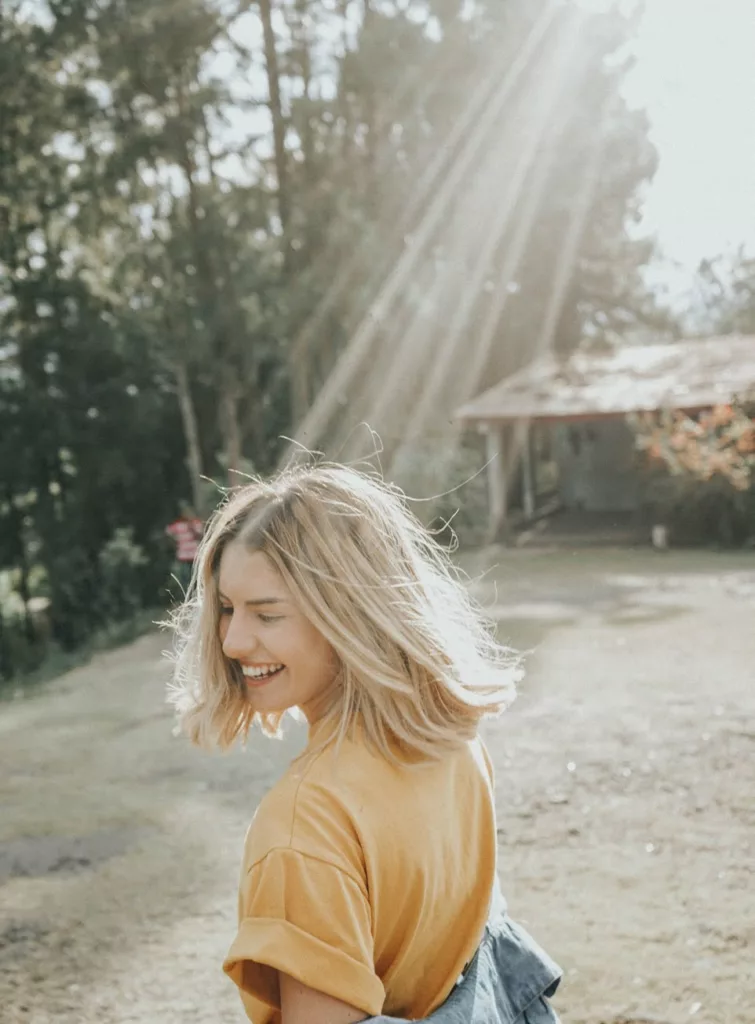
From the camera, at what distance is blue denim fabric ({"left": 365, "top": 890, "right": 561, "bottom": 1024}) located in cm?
158

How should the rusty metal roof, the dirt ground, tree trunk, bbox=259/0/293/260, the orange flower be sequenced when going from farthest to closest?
the rusty metal roof
tree trunk, bbox=259/0/293/260
the orange flower
the dirt ground

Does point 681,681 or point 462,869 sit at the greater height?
point 462,869

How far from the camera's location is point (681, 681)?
8602 millimetres

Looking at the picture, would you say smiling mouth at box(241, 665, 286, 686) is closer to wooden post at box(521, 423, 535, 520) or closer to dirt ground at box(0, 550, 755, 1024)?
dirt ground at box(0, 550, 755, 1024)

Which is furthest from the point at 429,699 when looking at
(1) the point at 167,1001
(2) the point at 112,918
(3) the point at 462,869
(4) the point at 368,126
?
(4) the point at 368,126

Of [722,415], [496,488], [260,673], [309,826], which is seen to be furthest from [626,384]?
[309,826]

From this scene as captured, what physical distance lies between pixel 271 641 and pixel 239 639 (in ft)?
0.21

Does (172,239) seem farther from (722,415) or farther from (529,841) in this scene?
(529,841)

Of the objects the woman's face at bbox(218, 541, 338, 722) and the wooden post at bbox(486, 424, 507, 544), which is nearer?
the woman's face at bbox(218, 541, 338, 722)

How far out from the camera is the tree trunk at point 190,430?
2306 centimetres

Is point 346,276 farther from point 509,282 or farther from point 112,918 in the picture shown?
point 112,918

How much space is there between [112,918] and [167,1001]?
87cm

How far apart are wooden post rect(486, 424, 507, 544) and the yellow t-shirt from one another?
2164 centimetres

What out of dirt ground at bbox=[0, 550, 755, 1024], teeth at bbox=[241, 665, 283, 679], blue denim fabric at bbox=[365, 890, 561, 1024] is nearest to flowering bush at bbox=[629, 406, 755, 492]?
dirt ground at bbox=[0, 550, 755, 1024]
